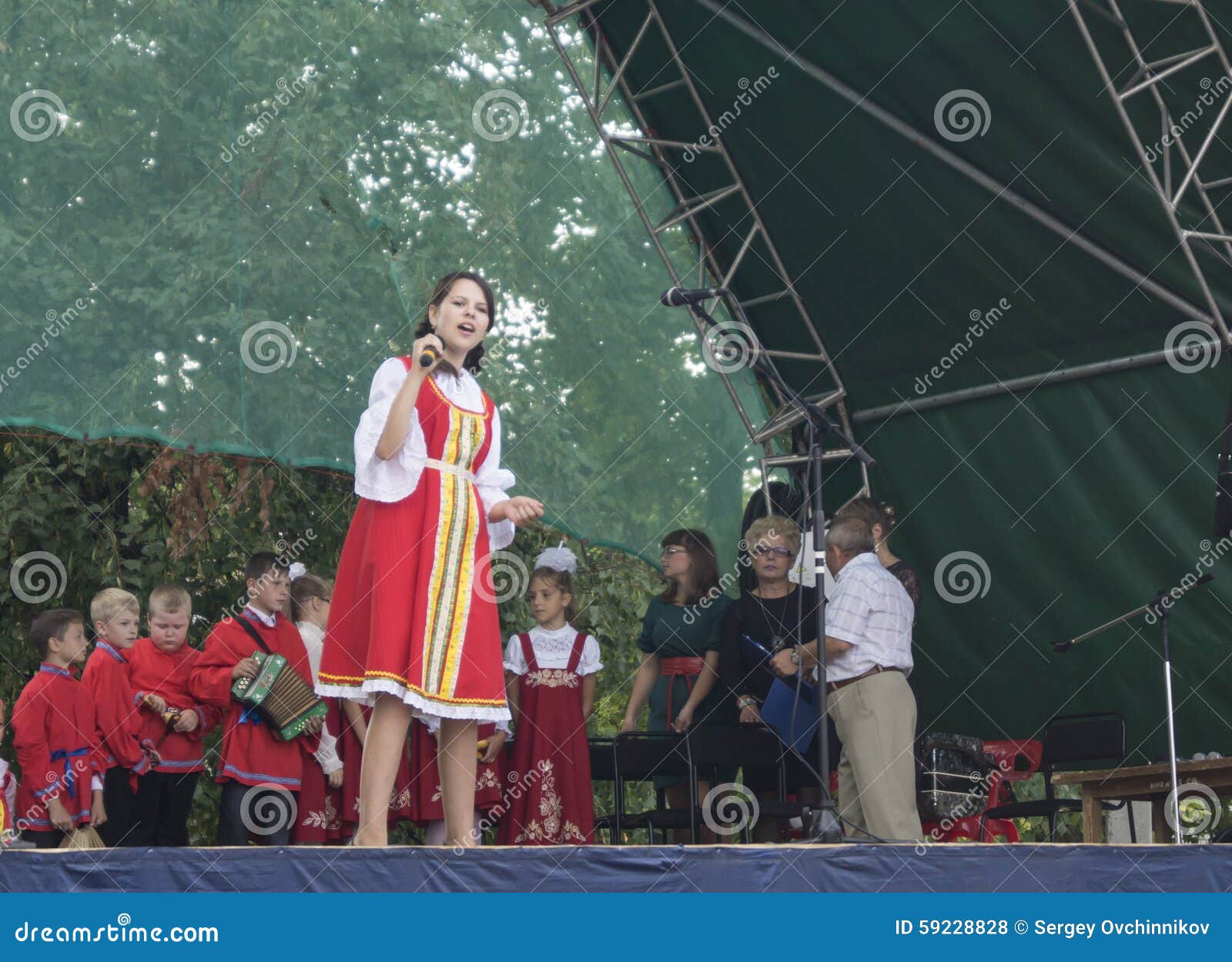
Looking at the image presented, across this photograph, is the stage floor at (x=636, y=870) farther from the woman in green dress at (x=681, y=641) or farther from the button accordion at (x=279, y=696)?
the woman in green dress at (x=681, y=641)

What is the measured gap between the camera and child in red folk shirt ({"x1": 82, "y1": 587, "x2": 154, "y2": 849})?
5590 millimetres

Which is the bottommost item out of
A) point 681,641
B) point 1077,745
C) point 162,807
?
point 162,807

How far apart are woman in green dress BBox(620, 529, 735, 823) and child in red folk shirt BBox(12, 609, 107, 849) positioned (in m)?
2.21

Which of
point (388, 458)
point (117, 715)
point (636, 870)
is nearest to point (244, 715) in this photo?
point (117, 715)

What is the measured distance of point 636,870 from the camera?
10.8 feet
